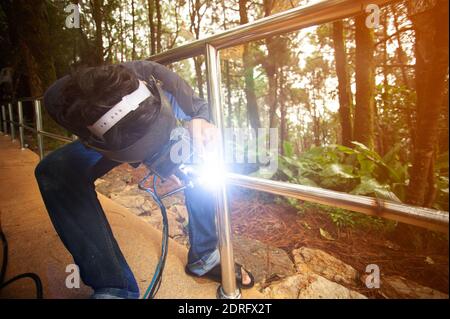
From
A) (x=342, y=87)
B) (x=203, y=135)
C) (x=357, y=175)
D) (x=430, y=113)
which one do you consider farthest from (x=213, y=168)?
(x=342, y=87)

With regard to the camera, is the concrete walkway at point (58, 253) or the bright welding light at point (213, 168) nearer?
the bright welding light at point (213, 168)

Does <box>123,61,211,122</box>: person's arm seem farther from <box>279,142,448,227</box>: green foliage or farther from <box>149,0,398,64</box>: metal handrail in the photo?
<box>279,142,448,227</box>: green foliage

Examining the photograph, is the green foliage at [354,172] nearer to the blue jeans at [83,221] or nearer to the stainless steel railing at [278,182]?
the stainless steel railing at [278,182]

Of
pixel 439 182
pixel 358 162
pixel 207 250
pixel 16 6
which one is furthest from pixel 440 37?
pixel 16 6

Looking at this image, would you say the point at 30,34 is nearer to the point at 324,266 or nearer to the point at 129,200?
the point at 129,200

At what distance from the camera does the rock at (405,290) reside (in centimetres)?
181

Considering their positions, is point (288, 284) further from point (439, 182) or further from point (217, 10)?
point (217, 10)

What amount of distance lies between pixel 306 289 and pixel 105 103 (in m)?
1.59

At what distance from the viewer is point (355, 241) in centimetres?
263

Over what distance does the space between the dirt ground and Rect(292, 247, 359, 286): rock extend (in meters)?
0.10

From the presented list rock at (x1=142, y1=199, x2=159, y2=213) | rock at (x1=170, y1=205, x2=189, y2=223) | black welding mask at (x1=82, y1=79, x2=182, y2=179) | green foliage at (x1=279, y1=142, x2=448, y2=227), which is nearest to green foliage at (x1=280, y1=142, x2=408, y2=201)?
green foliage at (x1=279, y1=142, x2=448, y2=227)

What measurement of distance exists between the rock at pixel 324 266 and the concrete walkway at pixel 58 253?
3.23 ft

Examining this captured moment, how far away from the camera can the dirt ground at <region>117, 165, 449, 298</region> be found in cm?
213

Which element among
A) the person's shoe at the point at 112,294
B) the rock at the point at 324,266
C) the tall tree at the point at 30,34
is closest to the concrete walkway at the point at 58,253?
the person's shoe at the point at 112,294
